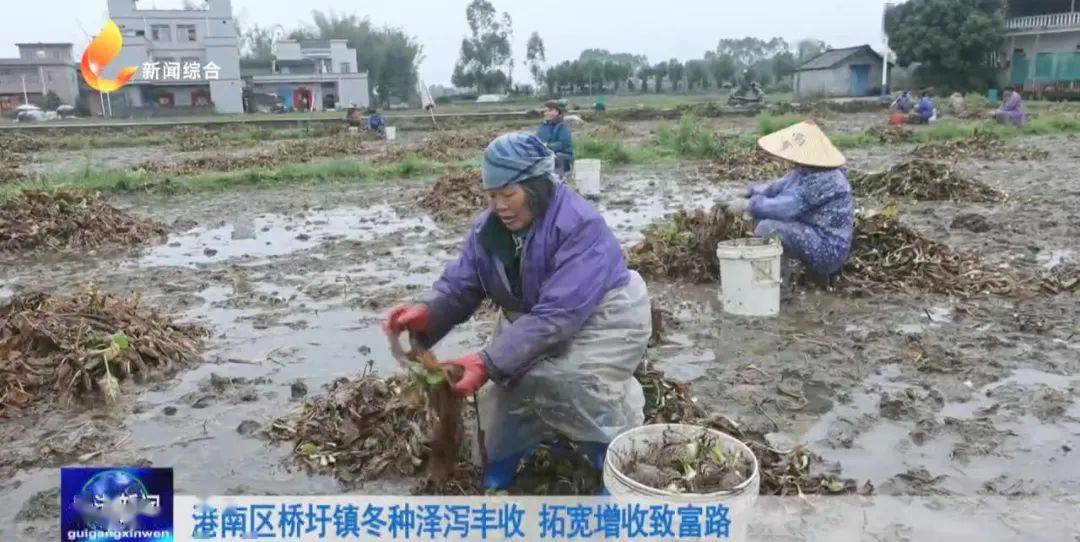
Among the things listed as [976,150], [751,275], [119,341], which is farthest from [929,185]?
[119,341]

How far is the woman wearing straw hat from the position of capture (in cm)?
557

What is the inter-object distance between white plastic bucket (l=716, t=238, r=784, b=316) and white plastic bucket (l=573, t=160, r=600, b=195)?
20.6 ft

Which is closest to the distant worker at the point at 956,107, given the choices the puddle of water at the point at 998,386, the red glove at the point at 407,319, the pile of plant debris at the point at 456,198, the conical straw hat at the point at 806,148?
the pile of plant debris at the point at 456,198

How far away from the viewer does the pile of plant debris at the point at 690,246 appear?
6523 mm

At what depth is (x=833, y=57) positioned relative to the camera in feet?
143

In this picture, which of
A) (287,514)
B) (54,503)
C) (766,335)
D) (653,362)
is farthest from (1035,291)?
(54,503)

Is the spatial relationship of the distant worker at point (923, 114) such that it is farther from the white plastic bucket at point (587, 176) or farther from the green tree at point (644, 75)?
the green tree at point (644, 75)

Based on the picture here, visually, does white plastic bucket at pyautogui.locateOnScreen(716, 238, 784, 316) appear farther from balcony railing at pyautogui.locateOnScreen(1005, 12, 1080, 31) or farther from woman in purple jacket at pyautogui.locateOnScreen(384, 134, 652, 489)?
balcony railing at pyautogui.locateOnScreen(1005, 12, 1080, 31)

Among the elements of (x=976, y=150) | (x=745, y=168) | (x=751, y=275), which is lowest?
(x=751, y=275)

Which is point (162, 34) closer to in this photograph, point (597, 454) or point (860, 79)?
point (860, 79)

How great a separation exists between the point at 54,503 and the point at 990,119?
27.5 meters

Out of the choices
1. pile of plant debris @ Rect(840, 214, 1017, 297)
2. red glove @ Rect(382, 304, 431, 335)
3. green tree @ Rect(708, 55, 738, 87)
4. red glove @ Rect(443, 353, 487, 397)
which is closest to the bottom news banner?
red glove @ Rect(443, 353, 487, 397)

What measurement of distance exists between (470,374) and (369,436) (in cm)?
120

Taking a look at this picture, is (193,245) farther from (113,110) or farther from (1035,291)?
(113,110)
